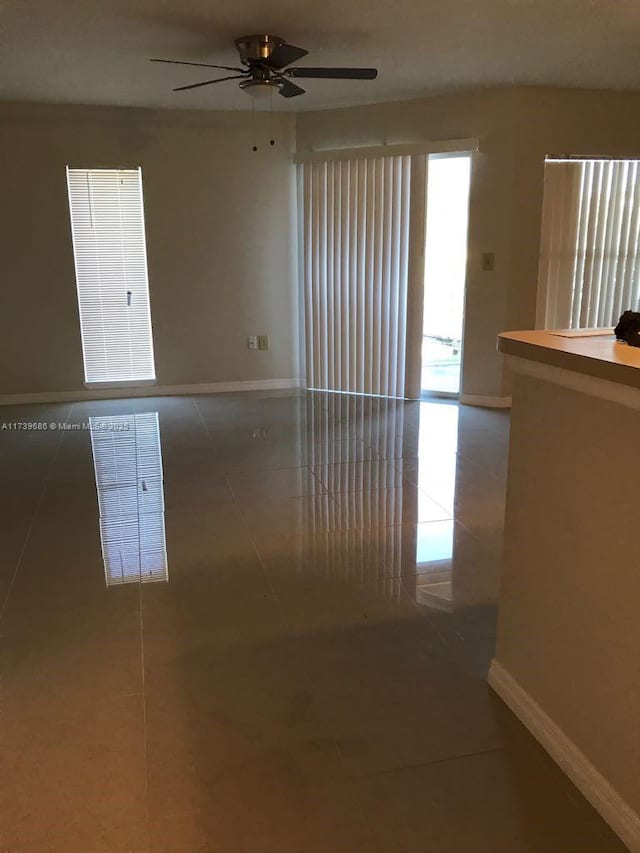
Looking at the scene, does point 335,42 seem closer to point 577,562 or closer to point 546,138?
point 546,138

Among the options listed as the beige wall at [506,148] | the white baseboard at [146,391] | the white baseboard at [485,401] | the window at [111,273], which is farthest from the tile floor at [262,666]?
the window at [111,273]

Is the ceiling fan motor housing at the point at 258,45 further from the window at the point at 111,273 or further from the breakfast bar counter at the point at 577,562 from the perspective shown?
the breakfast bar counter at the point at 577,562

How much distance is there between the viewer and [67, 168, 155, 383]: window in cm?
577

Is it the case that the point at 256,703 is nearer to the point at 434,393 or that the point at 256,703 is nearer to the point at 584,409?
the point at 584,409

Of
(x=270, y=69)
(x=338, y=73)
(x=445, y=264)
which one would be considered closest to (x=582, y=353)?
(x=338, y=73)

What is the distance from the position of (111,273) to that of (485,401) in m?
3.47

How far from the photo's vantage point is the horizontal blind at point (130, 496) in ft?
9.70

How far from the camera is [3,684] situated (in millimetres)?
2137

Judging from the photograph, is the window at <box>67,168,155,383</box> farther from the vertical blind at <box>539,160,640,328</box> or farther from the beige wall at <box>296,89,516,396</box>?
the vertical blind at <box>539,160,640,328</box>

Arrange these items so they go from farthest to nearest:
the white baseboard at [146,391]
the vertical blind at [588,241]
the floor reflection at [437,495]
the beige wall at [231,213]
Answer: the white baseboard at [146,391] < the vertical blind at [588,241] < the beige wall at [231,213] < the floor reflection at [437,495]

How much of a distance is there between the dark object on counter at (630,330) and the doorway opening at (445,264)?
152 inches

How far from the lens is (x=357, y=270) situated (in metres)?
5.85

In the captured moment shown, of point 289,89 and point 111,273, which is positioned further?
point 111,273

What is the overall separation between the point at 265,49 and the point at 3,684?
135 inches
